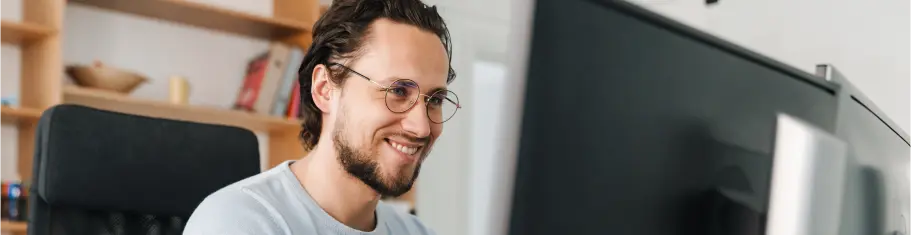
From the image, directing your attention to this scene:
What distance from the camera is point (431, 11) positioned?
158 cm

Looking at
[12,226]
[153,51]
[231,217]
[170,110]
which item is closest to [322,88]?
[231,217]

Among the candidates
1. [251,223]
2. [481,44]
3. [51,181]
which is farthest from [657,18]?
[481,44]

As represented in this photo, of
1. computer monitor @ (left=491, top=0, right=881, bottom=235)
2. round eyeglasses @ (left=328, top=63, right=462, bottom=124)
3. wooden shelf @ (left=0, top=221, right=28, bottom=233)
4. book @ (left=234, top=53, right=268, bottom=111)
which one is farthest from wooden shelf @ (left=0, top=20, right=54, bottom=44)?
computer monitor @ (left=491, top=0, right=881, bottom=235)

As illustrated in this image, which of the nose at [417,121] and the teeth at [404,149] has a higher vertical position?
the nose at [417,121]

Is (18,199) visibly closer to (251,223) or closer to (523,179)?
(251,223)

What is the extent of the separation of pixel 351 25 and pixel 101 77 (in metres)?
1.53

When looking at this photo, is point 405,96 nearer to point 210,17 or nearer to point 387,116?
point 387,116

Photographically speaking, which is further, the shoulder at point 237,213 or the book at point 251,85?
the book at point 251,85

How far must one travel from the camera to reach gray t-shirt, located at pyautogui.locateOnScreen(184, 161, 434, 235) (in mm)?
1251

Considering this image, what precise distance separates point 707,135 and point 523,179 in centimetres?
22

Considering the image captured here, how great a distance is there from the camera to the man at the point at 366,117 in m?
1.43

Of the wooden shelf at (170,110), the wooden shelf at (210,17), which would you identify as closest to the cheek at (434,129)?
the wooden shelf at (170,110)

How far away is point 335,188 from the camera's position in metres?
1.43

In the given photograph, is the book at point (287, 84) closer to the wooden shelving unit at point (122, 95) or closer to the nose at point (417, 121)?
the wooden shelving unit at point (122, 95)
